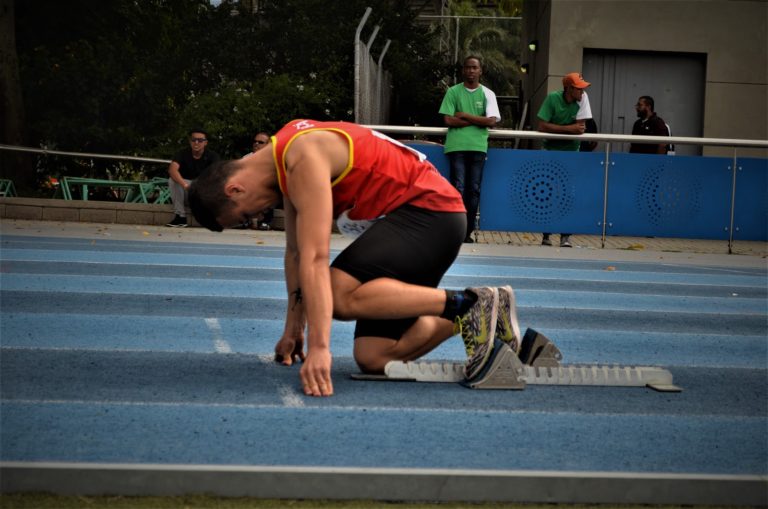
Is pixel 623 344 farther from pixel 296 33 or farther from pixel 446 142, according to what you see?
pixel 296 33

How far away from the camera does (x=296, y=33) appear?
29.7 m

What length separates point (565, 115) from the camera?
584 inches

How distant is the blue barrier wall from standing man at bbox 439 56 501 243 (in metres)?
0.42

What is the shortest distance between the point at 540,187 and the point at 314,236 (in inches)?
413

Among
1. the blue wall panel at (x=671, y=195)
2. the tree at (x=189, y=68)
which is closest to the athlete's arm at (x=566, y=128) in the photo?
the blue wall panel at (x=671, y=195)

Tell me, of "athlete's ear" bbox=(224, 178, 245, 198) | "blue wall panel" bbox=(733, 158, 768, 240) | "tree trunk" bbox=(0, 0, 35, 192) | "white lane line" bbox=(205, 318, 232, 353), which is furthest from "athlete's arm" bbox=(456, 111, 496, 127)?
"tree trunk" bbox=(0, 0, 35, 192)

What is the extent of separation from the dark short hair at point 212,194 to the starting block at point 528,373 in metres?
1.10

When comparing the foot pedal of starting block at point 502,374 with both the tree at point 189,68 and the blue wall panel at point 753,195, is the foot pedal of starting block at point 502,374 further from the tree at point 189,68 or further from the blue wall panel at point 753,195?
the tree at point 189,68

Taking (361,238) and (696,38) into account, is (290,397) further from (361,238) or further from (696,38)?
(696,38)

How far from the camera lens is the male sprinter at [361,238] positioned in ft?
14.5

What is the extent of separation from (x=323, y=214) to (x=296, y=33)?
2607 cm

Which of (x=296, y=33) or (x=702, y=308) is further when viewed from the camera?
(x=296, y=33)

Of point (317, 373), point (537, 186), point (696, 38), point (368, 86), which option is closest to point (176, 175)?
point (368, 86)

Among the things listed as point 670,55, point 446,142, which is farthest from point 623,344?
point 670,55
